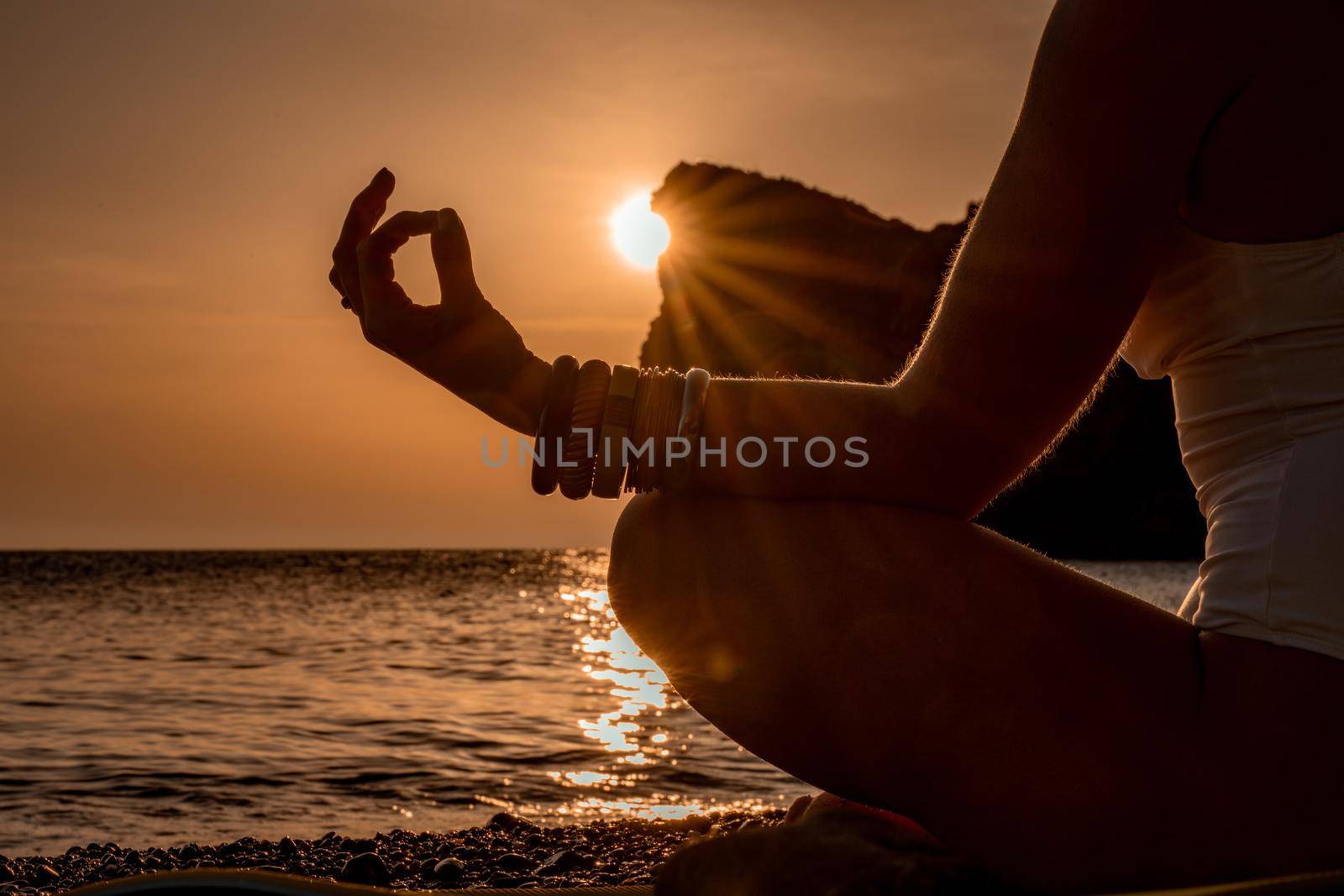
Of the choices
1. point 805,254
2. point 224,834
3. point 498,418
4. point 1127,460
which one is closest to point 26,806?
point 224,834

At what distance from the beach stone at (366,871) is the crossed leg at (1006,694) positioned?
3.40 m

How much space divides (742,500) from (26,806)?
6645mm

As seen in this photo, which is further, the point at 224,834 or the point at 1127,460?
the point at 1127,460

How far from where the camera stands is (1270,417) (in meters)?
1.30

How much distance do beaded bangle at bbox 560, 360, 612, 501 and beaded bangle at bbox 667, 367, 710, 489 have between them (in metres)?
0.11

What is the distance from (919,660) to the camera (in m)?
1.31

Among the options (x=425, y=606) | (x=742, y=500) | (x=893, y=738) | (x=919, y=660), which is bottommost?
(x=425, y=606)

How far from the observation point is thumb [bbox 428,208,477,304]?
1463 millimetres

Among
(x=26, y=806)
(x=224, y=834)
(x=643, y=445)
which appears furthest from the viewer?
(x=26, y=806)

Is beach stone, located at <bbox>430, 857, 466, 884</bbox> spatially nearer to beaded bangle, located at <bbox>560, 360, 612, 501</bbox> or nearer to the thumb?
beaded bangle, located at <bbox>560, 360, 612, 501</bbox>

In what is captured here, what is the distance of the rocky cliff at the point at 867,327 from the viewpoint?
5306 centimetres

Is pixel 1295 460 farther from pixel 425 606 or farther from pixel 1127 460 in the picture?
pixel 1127 460

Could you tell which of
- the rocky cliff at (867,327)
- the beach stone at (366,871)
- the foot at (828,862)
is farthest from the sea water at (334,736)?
the rocky cliff at (867,327)

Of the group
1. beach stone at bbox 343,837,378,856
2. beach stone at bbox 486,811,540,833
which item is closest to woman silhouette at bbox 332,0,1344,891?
beach stone at bbox 343,837,378,856
